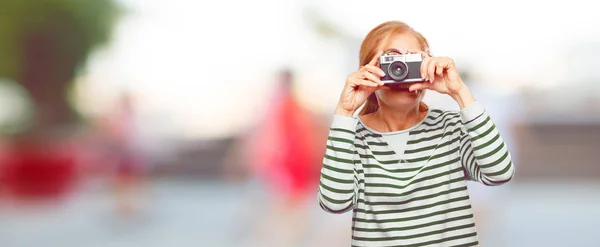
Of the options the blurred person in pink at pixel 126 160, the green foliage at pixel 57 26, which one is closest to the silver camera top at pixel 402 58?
the blurred person in pink at pixel 126 160

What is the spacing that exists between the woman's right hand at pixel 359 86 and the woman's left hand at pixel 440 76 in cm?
7

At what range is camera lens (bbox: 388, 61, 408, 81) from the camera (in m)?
1.58

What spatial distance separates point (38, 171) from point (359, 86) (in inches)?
445

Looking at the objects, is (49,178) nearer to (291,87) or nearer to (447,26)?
(447,26)

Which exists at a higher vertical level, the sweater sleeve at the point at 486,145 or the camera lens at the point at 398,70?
the camera lens at the point at 398,70

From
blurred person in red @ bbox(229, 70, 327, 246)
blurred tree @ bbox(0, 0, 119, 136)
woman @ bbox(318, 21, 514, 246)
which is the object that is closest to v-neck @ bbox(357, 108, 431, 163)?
woman @ bbox(318, 21, 514, 246)

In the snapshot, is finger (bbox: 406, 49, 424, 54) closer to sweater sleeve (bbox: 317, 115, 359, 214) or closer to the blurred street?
sweater sleeve (bbox: 317, 115, 359, 214)

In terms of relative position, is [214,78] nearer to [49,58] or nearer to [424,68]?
[49,58]

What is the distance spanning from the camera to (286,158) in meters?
4.97

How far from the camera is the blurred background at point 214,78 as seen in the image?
1132cm

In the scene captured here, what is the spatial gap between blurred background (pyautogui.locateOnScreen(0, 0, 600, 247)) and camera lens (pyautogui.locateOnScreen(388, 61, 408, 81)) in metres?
7.85

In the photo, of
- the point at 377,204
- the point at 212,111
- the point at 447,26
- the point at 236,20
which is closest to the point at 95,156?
the point at 212,111

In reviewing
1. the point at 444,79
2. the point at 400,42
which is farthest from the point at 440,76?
the point at 400,42

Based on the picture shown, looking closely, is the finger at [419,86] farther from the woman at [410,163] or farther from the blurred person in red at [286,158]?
the blurred person in red at [286,158]
